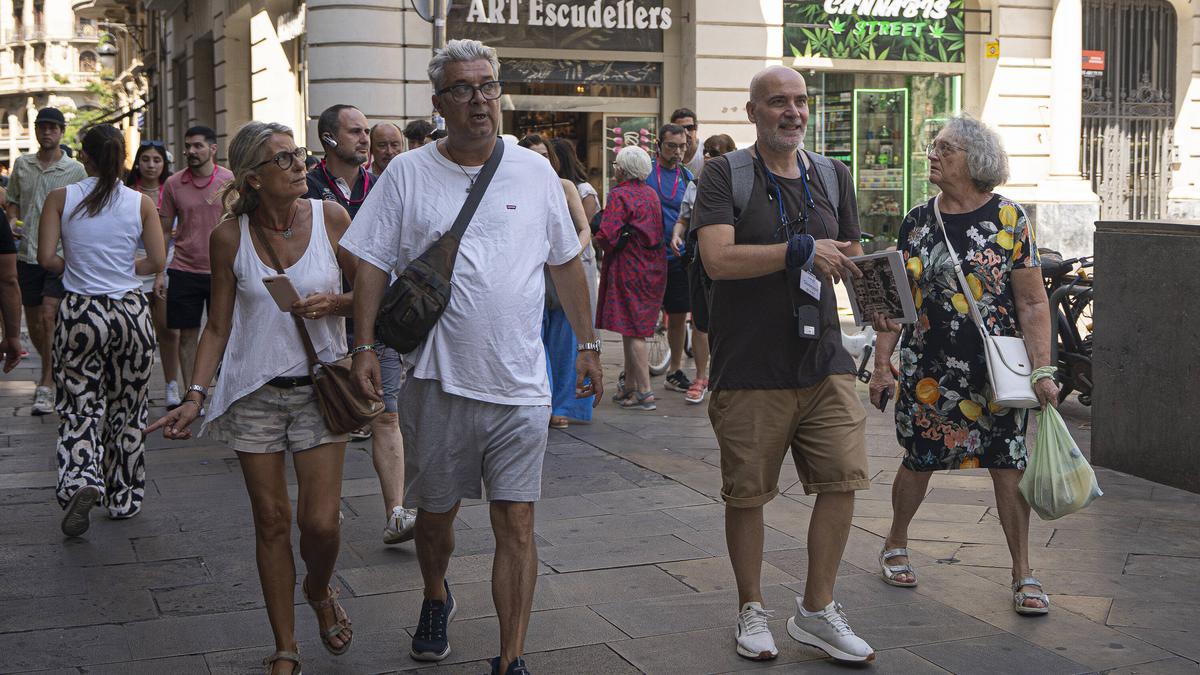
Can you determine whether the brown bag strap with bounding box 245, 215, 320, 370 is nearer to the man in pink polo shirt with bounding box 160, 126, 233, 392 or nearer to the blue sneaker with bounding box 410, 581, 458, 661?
the blue sneaker with bounding box 410, 581, 458, 661

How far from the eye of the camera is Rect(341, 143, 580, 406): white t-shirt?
410 cm

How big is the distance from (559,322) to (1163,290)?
3.56m

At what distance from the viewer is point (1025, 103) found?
1981cm

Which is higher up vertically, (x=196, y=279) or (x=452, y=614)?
(x=196, y=279)

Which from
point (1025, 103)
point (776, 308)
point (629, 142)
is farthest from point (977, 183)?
point (1025, 103)

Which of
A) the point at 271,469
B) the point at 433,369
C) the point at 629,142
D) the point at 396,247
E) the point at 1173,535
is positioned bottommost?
the point at 1173,535

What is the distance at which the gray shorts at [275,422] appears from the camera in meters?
4.26

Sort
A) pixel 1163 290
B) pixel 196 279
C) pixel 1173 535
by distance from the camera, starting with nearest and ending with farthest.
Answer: pixel 1173 535 < pixel 1163 290 < pixel 196 279

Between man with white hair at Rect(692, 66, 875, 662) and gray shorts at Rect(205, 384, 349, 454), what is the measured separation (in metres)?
1.29

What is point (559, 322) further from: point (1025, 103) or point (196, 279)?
point (1025, 103)

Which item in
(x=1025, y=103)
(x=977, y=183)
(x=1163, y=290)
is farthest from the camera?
(x=1025, y=103)

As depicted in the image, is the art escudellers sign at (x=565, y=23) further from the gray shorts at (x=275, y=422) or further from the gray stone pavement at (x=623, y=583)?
the gray shorts at (x=275, y=422)

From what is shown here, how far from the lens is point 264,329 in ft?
14.3

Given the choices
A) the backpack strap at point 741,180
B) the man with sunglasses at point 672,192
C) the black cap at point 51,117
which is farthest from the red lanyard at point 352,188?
the man with sunglasses at point 672,192
